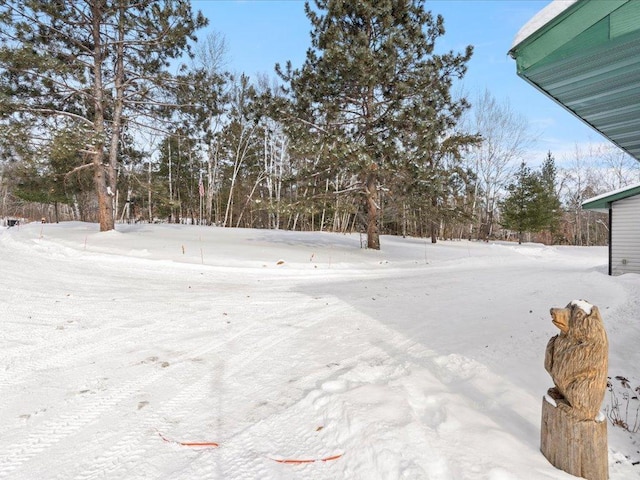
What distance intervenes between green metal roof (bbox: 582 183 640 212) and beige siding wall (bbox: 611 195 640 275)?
7.6 inches

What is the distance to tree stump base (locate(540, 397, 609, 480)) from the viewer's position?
162cm

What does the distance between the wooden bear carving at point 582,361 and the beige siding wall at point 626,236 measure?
11.6 metres

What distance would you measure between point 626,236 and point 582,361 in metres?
11.9

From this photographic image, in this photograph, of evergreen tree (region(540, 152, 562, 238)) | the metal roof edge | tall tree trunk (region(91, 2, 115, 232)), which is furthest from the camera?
evergreen tree (region(540, 152, 562, 238))

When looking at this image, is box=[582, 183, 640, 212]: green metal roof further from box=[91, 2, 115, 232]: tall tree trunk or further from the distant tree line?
box=[91, 2, 115, 232]: tall tree trunk

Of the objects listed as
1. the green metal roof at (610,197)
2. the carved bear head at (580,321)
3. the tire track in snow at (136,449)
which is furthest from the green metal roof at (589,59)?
the green metal roof at (610,197)

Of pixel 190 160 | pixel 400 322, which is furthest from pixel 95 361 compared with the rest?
pixel 190 160

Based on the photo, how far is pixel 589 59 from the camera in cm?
228

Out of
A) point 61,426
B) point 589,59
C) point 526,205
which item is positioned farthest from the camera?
point 526,205

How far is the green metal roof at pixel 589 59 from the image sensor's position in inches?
71.9

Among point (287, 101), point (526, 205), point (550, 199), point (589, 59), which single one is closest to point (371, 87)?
point (287, 101)

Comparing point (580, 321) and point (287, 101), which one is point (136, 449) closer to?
point (580, 321)

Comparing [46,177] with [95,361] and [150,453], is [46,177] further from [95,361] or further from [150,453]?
[150,453]

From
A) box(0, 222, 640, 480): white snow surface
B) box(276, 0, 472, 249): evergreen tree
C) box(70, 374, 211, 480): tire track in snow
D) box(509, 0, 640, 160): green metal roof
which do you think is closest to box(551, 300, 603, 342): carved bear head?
box(0, 222, 640, 480): white snow surface
